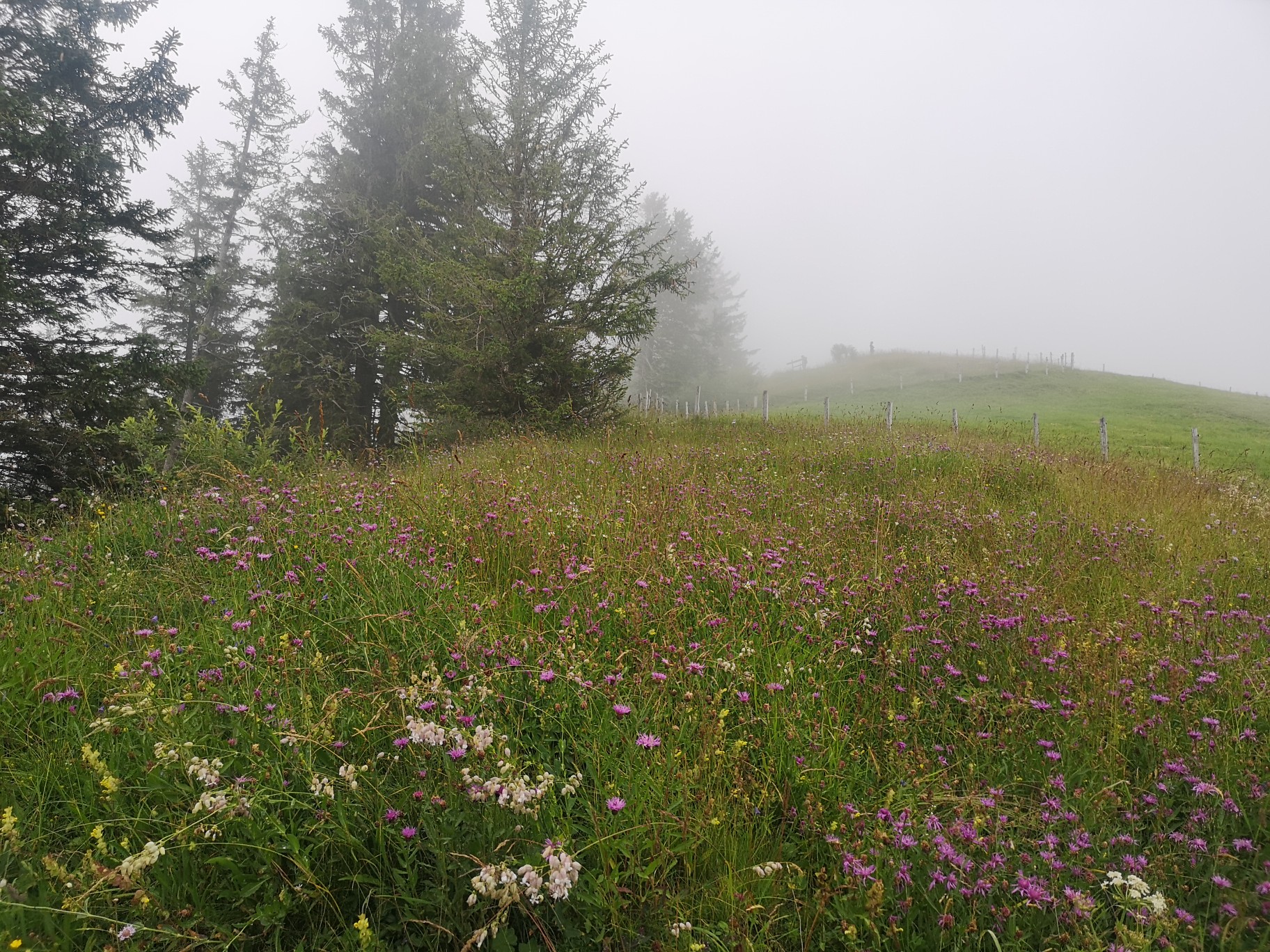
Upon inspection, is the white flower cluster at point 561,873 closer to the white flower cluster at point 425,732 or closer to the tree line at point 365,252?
the white flower cluster at point 425,732

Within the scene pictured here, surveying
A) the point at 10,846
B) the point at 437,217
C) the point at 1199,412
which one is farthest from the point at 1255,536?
the point at 1199,412

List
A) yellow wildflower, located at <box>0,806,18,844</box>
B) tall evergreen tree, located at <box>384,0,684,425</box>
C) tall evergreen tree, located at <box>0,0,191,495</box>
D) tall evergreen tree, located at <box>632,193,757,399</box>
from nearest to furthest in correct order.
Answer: yellow wildflower, located at <box>0,806,18,844</box> → tall evergreen tree, located at <box>0,0,191,495</box> → tall evergreen tree, located at <box>384,0,684,425</box> → tall evergreen tree, located at <box>632,193,757,399</box>

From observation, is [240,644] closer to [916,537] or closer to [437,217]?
[916,537]

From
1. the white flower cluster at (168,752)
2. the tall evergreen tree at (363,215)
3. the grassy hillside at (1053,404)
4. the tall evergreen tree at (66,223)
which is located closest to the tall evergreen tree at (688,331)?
the grassy hillside at (1053,404)

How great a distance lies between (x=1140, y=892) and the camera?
1506 millimetres

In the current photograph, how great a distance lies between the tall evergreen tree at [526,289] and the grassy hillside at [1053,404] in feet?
28.0

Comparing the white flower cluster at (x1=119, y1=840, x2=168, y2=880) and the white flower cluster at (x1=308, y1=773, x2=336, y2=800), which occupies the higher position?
the white flower cluster at (x1=119, y1=840, x2=168, y2=880)

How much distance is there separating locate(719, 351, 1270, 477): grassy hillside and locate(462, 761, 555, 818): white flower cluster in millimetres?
12917

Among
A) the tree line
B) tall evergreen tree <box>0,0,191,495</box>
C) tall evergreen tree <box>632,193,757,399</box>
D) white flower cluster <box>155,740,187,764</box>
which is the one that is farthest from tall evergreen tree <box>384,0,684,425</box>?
tall evergreen tree <box>632,193,757,399</box>

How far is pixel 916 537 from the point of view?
4.99m

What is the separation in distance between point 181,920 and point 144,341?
9962mm

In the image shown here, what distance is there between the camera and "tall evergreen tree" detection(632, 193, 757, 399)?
115 feet

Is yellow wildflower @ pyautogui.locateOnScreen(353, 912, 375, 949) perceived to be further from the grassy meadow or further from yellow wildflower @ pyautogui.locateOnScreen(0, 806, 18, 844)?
yellow wildflower @ pyautogui.locateOnScreen(0, 806, 18, 844)

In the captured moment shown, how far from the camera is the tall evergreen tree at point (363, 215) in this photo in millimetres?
13570
